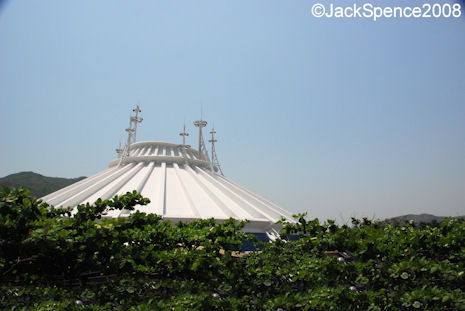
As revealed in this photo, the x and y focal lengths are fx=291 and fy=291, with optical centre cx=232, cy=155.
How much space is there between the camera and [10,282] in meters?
3.31

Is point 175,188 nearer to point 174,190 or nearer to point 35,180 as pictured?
point 174,190

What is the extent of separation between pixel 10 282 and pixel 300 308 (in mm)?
3359

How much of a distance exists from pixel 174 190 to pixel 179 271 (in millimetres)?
12185

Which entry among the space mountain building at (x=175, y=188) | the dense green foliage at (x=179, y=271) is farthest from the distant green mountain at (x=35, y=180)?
the dense green foliage at (x=179, y=271)

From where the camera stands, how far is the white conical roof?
1311 cm

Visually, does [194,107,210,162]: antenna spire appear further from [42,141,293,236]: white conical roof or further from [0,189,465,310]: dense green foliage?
[0,189,465,310]: dense green foliage

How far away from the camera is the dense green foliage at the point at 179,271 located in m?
3.22

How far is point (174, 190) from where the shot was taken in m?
15.5

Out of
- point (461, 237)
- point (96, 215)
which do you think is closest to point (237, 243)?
point (96, 215)

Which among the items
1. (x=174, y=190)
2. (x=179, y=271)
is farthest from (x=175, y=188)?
(x=179, y=271)

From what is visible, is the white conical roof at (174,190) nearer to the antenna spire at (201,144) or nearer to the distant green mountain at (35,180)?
the antenna spire at (201,144)

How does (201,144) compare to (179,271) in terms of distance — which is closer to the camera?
(179,271)

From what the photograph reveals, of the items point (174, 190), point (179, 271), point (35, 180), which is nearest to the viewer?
point (179, 271)

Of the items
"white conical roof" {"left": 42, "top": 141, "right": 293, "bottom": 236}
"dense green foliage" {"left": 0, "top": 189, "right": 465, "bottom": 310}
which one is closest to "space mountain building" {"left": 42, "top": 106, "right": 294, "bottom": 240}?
"white conical roof" {"left": 42, "top": 141, "right": 293, "bottom": 236}
